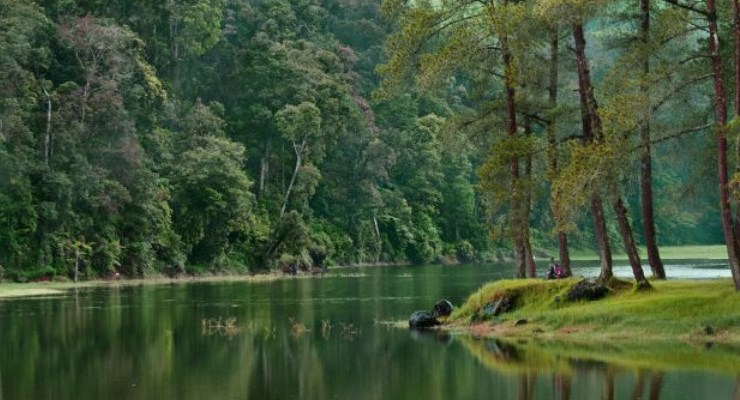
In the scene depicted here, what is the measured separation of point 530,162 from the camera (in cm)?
4066

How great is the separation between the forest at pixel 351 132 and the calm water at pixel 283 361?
6.63m

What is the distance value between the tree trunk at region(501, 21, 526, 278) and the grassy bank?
2.19 m

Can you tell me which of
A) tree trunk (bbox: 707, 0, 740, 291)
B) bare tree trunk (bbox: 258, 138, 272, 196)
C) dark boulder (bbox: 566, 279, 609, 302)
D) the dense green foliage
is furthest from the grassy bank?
bare tree trunk (bbox: 258, 138, 272, 196)


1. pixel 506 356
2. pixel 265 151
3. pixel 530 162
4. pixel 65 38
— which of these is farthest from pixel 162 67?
pixel 506 356

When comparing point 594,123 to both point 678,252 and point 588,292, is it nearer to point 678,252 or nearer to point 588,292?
point 588,292

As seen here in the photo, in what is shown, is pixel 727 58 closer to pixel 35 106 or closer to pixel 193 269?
pixel 35 106

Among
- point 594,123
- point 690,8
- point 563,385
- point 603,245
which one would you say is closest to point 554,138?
point 594,123

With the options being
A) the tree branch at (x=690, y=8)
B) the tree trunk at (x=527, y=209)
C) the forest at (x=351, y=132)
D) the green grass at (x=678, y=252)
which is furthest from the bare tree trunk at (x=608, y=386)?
the green grass at (x=678, y=252)

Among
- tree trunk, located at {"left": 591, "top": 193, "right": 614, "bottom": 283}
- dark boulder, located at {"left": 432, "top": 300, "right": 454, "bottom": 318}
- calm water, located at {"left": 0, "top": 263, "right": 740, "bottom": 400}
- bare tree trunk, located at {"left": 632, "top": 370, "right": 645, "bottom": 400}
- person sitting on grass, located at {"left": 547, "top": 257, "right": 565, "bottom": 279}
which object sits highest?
tree trunk, located at {"left": 591, "top": 193, "right": 614, "bottom": 283}

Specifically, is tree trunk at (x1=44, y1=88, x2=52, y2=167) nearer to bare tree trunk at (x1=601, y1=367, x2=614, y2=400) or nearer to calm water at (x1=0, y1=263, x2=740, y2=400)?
calm water at (x1=0, y1=263, x2=740, y2=400)

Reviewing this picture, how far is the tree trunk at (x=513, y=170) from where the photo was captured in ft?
127

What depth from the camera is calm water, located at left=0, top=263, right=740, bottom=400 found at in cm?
2384

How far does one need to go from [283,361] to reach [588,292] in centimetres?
1029

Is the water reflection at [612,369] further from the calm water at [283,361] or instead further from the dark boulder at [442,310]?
the dark boulder at [442,310]
